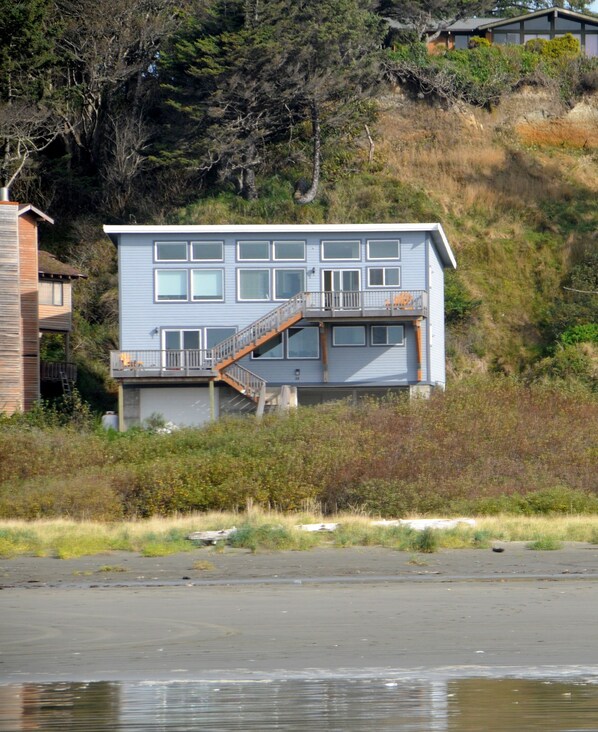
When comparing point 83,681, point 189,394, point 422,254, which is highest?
point 422,254

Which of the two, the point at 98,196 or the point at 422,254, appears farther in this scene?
the point at 98,196

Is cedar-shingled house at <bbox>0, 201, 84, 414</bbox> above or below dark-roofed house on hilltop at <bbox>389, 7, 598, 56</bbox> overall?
below

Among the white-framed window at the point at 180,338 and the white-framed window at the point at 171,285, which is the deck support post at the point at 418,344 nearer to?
the white-framed window at the point at 180,338

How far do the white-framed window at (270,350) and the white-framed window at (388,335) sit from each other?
3820 millimetres

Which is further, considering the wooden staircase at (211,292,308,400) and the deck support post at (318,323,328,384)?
the deck support post at (318,323,328,384)

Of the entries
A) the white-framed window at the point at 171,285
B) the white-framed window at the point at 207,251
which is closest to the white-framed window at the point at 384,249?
the white-framed window at the point at 207,251

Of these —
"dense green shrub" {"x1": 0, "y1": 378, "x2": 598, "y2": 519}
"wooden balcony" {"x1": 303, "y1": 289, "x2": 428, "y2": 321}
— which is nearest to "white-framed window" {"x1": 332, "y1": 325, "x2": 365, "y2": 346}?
"wooden balcony" {"x1": 303, "y1": 289, "x2": 428, "y2": 321}

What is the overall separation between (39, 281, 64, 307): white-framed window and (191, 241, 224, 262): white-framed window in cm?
927

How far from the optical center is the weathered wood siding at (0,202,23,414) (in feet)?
164

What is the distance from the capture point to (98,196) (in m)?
68.7

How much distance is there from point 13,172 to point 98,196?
198 inches

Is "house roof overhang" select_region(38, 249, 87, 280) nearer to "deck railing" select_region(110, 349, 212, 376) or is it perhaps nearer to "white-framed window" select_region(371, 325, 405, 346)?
"deck railing" select_region(110, 349, 212, 376)

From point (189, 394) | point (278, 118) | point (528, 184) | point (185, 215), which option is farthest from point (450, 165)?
point (189, 394)

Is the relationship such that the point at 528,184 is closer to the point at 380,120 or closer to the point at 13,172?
the point at 380,120
